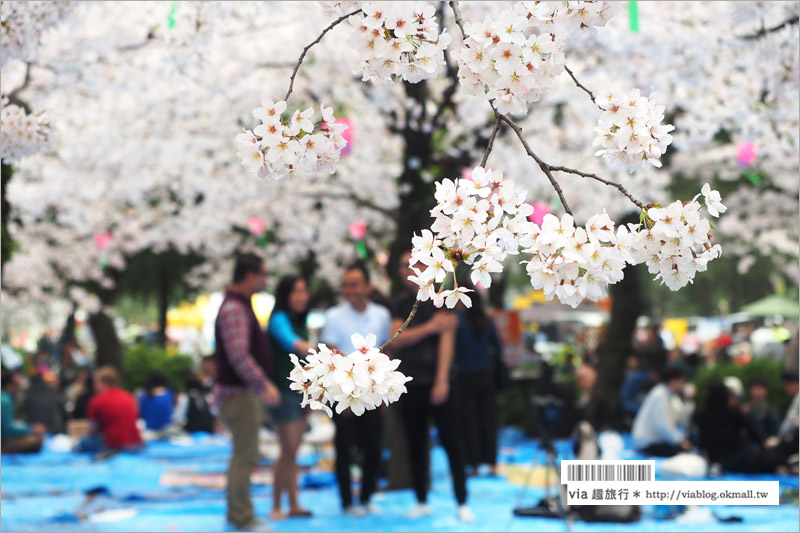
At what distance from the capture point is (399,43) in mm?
2689

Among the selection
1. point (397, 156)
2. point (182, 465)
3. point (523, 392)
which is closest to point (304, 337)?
point (182, 465)

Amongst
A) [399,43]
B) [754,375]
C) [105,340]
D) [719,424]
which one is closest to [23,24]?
[399,43]

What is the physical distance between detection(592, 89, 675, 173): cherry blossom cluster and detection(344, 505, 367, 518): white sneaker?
4.80 m

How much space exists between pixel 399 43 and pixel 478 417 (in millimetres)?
6811

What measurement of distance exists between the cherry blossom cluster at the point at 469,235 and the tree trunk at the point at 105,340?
18991 mm

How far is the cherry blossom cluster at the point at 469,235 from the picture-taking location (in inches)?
96.3

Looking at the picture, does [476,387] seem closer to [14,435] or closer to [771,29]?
[771,29]

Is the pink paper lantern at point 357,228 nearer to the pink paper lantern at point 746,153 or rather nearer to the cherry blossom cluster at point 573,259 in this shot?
the pink paper lantern at point 746,153

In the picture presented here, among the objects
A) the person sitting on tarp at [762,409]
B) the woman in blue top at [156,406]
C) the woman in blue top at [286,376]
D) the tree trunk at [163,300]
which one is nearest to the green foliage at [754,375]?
the person sitting on tarp at [762,409]

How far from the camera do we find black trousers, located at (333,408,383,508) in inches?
273

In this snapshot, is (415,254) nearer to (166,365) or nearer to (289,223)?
(289,223)

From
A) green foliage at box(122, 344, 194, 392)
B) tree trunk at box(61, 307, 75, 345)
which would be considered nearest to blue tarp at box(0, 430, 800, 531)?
green foliage at box(122, 344, 194, 392)

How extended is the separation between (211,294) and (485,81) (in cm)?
2349

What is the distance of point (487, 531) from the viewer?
631 centimetres
